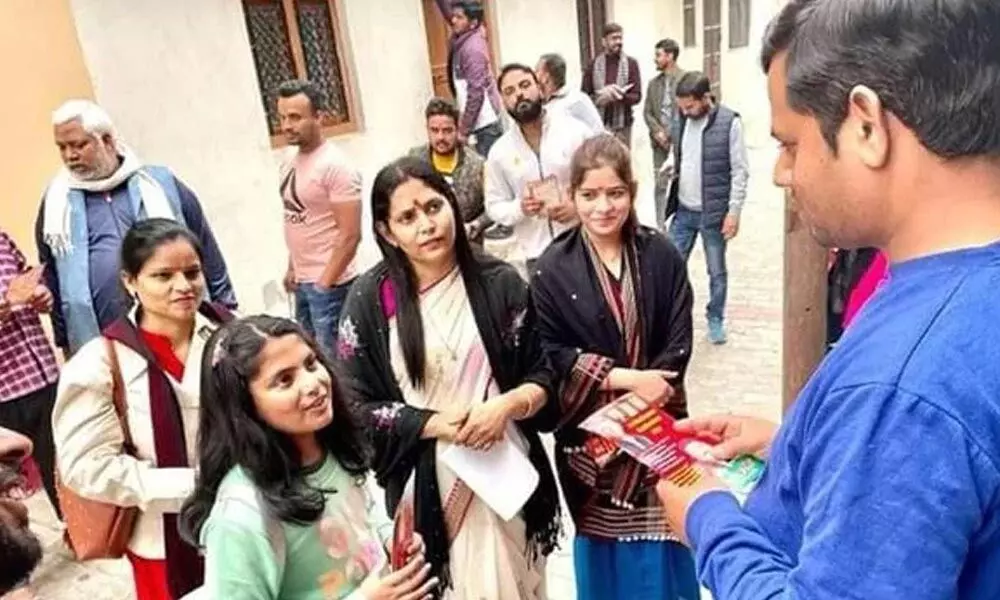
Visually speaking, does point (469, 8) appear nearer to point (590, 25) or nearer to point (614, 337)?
point (590, 25)

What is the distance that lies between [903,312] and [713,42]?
42.6 feet

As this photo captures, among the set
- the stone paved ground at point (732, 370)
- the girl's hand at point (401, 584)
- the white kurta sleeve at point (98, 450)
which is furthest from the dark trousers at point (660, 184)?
the girl's hand at point (401, 584)

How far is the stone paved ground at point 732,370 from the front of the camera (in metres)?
3.02

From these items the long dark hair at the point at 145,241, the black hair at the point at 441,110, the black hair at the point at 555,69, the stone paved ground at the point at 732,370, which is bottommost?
the stone paved ground at the point at 732,370

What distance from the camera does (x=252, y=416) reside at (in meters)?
1.57

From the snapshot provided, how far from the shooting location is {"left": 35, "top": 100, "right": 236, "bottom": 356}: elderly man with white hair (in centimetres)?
274

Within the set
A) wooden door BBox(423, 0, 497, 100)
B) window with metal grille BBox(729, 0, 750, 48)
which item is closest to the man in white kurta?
wooden door BBox(423, 0, 497, 100)

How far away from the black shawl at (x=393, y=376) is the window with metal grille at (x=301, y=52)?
4.04 metres

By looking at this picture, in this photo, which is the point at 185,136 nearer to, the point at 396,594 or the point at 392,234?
the point at 392,234

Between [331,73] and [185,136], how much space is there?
4.95 ft

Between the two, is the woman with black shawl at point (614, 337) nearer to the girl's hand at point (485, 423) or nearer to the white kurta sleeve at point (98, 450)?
the girl's hand at point (485, 423)

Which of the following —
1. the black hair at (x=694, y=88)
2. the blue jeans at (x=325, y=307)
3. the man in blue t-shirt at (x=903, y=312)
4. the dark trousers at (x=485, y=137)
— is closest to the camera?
the man in blue t-shirt at (x=903, y=312)

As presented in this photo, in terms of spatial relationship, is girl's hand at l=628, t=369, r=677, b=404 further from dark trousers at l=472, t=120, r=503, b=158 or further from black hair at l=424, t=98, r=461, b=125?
dark trousers at l=472, t=120, r=503, b=158

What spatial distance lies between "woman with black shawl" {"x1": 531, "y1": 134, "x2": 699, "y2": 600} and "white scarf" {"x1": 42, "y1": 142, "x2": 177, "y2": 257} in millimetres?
1466
